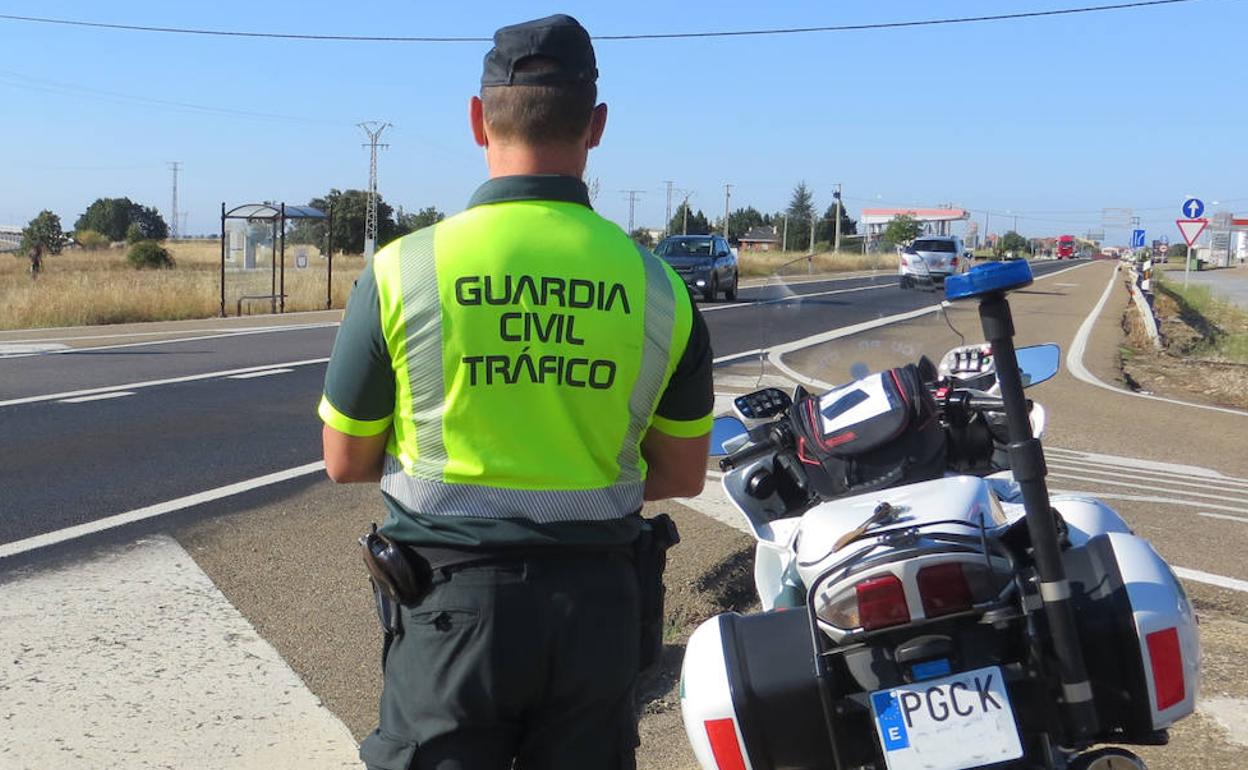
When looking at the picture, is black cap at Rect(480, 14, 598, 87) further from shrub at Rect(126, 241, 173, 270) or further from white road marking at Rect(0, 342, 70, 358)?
shrub at Rect(126, 241, 173, 270)

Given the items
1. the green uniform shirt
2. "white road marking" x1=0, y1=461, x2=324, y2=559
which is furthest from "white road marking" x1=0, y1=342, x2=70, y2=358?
the green uniform shirt

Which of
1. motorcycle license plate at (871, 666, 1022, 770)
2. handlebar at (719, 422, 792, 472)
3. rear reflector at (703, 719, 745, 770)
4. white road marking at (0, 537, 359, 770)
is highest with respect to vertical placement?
handlebar at (719, 422, 792, 472)

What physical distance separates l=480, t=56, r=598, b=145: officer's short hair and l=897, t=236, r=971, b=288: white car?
69.7 inches

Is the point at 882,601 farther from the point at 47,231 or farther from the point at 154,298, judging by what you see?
the point at 47,231

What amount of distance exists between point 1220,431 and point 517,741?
11.3 m

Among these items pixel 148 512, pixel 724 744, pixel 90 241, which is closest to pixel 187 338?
pixel 148 512

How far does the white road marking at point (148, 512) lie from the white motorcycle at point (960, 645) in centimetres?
471

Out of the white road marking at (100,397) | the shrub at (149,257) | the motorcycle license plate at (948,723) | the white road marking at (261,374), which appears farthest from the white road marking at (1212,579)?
the shrub at (149,257)

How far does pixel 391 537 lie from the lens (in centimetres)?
221

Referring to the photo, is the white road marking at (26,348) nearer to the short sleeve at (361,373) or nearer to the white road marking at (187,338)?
the white road marking at (187,338)

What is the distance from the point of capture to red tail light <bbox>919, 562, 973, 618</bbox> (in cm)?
254

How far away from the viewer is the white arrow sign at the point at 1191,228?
31.8m

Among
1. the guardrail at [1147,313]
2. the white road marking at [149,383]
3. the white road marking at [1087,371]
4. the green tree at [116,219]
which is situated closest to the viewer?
the white road marking at [149,383]

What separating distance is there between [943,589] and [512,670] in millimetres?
910
